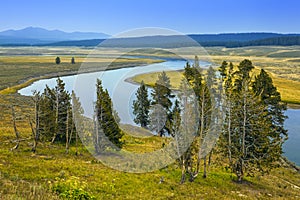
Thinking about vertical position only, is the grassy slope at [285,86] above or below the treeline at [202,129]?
below

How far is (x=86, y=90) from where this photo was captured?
1382 inches

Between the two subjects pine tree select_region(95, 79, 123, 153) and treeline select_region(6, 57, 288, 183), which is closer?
treeline select_region(6, 57, 288, 183)

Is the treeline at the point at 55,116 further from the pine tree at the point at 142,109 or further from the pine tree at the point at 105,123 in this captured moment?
the pine tree at the point at 142,109

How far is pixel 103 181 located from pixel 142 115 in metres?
26.5

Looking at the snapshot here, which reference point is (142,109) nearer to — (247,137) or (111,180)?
(247,137)

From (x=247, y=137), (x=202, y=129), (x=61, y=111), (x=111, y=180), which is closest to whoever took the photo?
(x=111, y=180)

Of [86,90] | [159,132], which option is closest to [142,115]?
[159,132]

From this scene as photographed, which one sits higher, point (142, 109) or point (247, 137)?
point (247, 137)

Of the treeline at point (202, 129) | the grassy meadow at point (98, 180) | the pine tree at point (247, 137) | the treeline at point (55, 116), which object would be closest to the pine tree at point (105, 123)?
the treeline at point (202, 129)

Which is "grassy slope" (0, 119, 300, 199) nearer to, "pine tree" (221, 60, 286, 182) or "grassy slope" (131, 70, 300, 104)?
"pine tree" (221, 60, 286, 182)

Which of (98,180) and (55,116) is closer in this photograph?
(98,180)

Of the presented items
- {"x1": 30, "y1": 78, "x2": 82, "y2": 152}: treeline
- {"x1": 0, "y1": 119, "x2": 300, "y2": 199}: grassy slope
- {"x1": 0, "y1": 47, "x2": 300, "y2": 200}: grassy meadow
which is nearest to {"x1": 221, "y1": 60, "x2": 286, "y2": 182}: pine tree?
{"x1": 0, "y1": 47, "x2": 300, "y2": 200}: grassy meadow

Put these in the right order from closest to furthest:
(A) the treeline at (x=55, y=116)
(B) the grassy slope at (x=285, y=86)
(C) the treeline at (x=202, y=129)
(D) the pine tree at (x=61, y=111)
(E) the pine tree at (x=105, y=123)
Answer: (C) the treeline at (x=202, y=129)
(E) the pine tree at (x=105, y=123)
(A) the treeline at (x=55, y=116)
(D) the pine tree at (x=61, y=111)
(B) the grassy slope at (x=285, y=86)

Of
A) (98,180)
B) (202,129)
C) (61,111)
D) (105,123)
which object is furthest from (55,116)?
(202,129)
